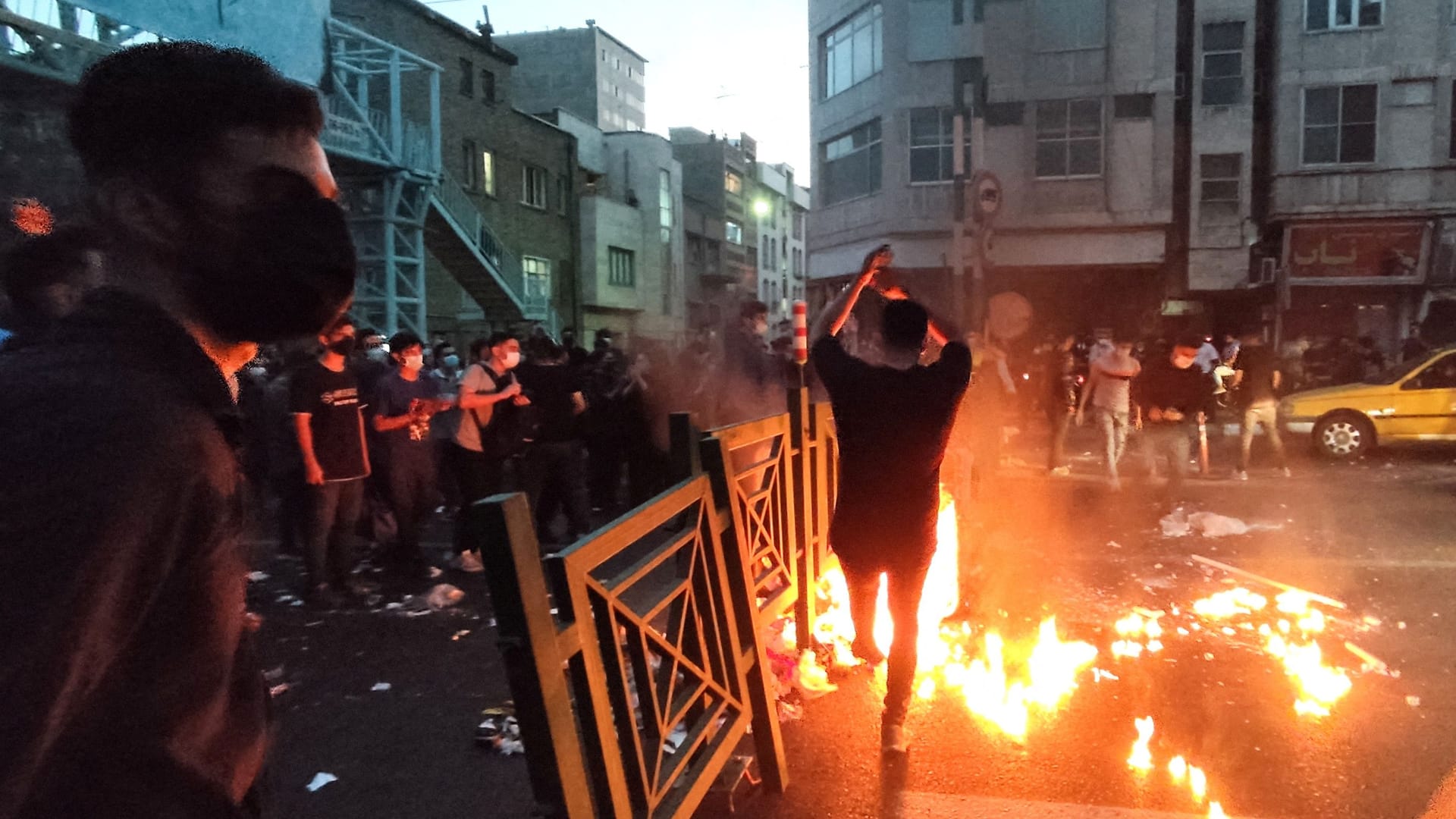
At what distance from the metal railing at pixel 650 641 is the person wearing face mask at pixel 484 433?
3.17 m

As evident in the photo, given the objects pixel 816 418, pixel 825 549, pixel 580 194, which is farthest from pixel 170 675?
pixel 580 194

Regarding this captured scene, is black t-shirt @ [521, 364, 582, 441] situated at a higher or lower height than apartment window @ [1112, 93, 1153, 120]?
lower

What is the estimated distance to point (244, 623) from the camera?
4.14 ft

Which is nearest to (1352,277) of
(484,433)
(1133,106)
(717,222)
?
(1133,106)

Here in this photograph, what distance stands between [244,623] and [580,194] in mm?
38043

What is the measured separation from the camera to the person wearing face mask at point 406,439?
7.20m

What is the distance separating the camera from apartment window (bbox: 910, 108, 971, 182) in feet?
85.8

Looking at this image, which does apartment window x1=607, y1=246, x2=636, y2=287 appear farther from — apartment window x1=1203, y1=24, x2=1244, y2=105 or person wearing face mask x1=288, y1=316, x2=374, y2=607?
person wearing face mask x1=288, y1=316, x2=374, y2=607

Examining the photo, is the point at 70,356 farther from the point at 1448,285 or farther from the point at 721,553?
the point at 1448,285

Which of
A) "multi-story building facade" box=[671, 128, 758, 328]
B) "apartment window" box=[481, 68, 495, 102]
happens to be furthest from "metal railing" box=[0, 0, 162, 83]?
"multi-story building facade" box=[671, 128, 758, 328]

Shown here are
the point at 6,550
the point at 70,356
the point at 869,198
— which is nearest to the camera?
the point at 6,550

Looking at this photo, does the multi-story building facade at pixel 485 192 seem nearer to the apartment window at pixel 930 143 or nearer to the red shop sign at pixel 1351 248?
the apartment window at pixel 930 143

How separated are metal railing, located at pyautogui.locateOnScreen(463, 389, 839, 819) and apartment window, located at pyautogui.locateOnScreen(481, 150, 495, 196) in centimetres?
2876

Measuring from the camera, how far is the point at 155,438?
1016 mm
